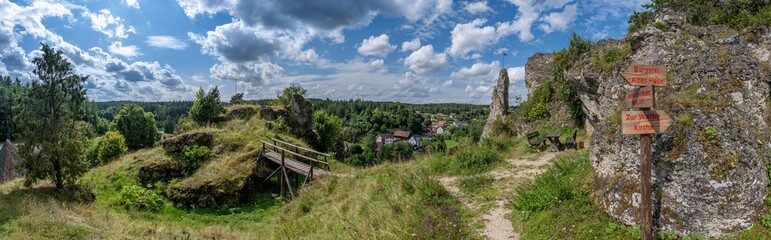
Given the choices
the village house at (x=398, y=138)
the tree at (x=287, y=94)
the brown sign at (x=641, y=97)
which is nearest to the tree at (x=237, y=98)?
the tree at (x=287, y=94)

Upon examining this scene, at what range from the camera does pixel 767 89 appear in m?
7.05

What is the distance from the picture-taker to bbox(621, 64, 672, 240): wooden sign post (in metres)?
5.53

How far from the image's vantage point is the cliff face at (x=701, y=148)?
5.64 meters

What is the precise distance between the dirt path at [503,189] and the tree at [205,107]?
18.2 meters

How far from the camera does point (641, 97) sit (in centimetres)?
566

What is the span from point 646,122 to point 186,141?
59.4 feet

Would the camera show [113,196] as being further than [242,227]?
Yes

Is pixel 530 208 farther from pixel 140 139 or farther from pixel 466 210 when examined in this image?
pixel 140 139

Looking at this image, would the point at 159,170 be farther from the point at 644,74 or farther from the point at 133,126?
the point at 133,126

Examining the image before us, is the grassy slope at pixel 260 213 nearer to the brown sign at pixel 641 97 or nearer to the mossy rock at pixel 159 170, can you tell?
the mossy rock at pixel 159 170

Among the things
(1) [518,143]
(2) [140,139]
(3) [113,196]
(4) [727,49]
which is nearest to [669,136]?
(4) [727,49]

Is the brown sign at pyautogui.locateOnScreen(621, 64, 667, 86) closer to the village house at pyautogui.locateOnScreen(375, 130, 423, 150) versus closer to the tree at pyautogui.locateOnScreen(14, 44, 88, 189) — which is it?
the tree at pyautogui.locateOnScreen(14, 44, 88, 189)

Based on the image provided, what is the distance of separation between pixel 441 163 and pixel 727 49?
8059mm

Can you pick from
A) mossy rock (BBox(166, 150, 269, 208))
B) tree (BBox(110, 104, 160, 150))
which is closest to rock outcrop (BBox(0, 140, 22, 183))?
tree (BBox(110, 104, 160, 150))
